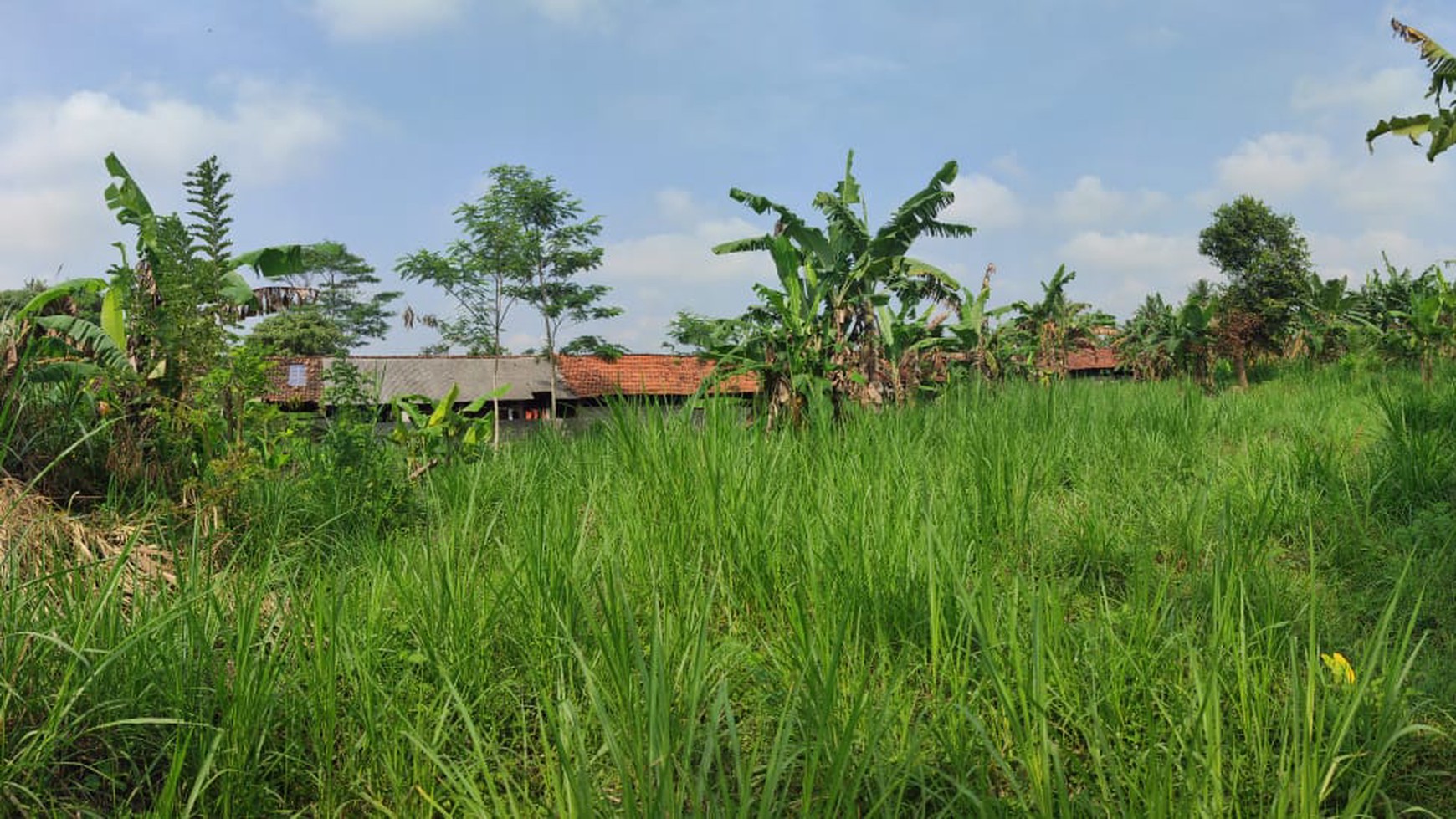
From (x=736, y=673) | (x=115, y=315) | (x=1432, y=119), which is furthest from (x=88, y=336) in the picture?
(x=1432, y=119)

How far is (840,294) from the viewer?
859cm

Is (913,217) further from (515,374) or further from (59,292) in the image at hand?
(515,374)

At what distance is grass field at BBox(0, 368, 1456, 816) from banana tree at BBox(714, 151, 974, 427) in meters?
3.09

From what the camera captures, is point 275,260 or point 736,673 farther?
point 275,260

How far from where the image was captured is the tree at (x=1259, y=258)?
22.6 meters

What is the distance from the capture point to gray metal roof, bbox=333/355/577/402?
29.9 meters

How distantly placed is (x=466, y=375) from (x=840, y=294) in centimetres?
2450

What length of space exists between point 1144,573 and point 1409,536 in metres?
2.92

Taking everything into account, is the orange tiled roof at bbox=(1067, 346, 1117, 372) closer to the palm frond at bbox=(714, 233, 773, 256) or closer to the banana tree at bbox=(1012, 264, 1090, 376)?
the banana tree at bbox=(1012, 264, 1090, 376)

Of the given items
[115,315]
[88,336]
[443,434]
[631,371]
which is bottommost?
[443,434]

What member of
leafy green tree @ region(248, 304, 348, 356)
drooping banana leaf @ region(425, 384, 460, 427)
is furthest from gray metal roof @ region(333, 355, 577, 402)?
drooping banana leaf @ region(425, 384, 460, 427)

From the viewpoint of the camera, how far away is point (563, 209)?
26188 millimetres

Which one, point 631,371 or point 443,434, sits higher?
point 631,371

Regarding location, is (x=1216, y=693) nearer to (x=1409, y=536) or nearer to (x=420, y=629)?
(x=420, y=629)
